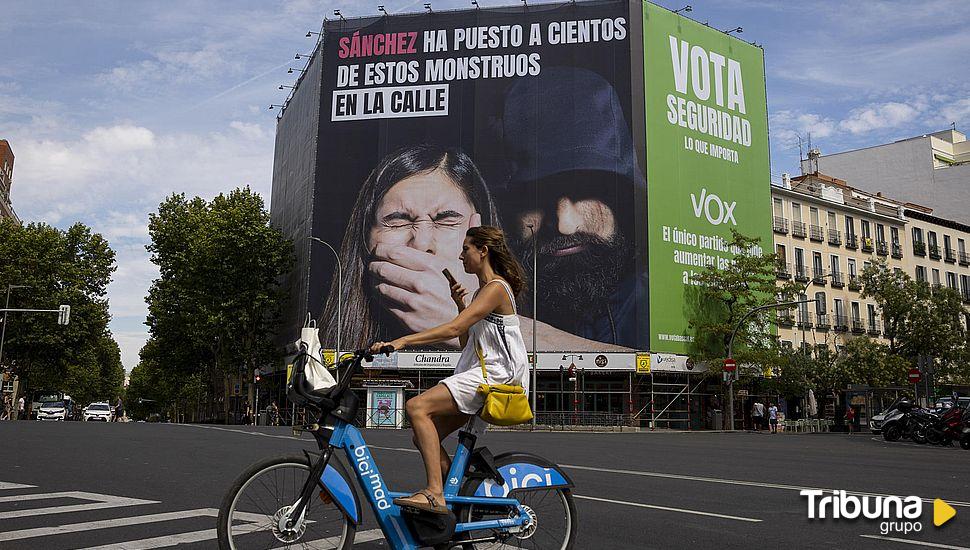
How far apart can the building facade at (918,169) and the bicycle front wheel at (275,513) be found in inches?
2951

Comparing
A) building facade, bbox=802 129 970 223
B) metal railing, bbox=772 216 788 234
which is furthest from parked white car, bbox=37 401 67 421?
building facade, bbox=802 129 970 223

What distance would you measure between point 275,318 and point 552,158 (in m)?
20.5

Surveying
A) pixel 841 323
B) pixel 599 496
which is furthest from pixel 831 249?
pixel 599 496

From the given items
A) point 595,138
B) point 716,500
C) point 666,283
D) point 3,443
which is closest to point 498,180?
point 595,138

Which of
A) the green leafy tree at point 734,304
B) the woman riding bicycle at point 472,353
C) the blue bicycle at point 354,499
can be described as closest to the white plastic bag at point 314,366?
the blue bicycle at point 354,499

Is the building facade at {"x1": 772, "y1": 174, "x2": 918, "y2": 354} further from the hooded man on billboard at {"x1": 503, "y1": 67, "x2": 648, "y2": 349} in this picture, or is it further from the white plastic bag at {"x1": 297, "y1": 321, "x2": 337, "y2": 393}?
the white plastic bag at {"x1": 297, "y1": 321, "x2": 337, "y2": 393}

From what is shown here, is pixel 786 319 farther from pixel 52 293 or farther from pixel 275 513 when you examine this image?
pixel 275 513

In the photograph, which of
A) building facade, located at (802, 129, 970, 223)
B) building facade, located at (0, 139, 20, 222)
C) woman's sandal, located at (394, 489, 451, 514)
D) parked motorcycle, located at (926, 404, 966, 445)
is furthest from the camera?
building facade, located at (0, 139, 20, 222)

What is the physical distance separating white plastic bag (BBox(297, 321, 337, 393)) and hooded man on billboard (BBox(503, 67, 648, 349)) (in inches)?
1512

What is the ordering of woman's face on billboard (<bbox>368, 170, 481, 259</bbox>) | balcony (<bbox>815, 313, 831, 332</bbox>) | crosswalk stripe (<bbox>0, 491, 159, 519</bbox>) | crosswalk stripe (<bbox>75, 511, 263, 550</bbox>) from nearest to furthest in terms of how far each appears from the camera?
1. crosswalk stripe (<bbox>75, 511, 263, 550</bbox>)
2. crosswalk stripe (<bbox>0, 491, 159, 519</bbox>)
3. woman's face on billboard (<bbox>368, 170, 481, 259</bbox>)
4. balcony (<bbox>815, 313, 831, 332</bbox>)

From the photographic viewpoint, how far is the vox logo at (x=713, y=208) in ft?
157

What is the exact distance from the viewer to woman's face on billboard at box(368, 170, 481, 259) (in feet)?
149

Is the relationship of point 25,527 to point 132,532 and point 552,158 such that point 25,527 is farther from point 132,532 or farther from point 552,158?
point 552,158

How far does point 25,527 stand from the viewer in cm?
613
